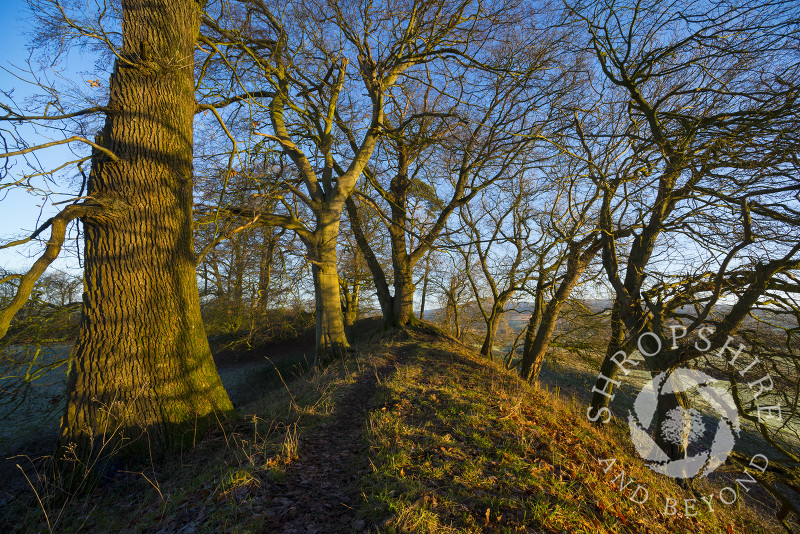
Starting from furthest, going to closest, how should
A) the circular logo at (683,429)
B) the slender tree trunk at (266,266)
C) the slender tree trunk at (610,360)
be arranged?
the slender tree trunk at (266,266)
the slender tree trunk at (610,360)
the circular logo at (683,429)

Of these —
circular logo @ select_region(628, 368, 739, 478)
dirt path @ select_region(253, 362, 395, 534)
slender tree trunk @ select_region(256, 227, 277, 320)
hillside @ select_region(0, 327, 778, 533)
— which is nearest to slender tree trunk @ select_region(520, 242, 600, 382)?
circular logo @ select_region(628, 368, 739, 478)

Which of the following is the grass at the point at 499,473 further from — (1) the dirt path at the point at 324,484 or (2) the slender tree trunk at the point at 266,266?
(2) the slender tree trunk at the point at 266,266

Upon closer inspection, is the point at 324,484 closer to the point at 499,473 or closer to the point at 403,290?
the point at 499,473

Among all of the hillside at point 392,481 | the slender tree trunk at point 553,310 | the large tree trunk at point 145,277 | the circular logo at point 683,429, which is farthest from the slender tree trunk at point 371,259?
the circular logo at point 683,429

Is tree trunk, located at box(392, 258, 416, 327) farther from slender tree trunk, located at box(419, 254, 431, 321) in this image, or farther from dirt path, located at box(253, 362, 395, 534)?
dirt path, located at box(253, 362, 395, 534)

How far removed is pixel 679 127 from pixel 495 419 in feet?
18.5

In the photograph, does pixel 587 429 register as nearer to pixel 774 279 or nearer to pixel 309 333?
pixel 774 279

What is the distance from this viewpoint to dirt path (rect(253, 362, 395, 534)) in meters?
2.76

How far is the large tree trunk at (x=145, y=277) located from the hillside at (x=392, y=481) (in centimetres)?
51

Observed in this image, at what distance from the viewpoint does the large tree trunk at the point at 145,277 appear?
4.11 m

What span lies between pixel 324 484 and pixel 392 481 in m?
0.66

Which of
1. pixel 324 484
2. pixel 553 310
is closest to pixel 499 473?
pixel 324 484

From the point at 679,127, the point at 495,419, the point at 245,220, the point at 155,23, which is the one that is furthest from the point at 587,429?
the point at 155,23

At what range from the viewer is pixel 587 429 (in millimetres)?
5289
